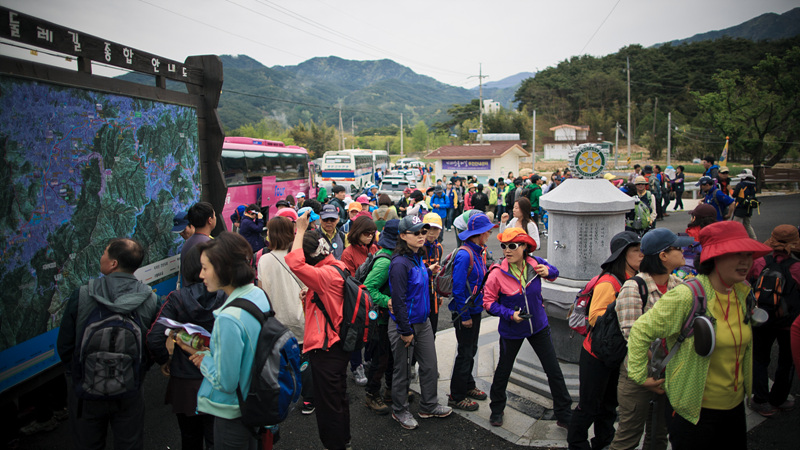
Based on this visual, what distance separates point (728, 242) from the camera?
2.41 meters

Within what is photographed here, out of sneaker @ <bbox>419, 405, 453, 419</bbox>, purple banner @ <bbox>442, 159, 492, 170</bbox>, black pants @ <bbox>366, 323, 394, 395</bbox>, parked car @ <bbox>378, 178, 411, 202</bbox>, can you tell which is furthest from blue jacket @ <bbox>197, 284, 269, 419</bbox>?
purple banner @ <bbox>442, 159, 492, 170</bbox>

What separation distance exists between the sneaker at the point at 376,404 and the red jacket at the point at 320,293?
1.48 meters

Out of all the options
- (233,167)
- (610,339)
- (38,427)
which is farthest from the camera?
(233,167)

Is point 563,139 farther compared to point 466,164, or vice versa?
point 563,139

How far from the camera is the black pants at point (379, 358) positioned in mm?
4477

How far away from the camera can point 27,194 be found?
12.0 feet

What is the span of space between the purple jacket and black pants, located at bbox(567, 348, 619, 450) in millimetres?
600

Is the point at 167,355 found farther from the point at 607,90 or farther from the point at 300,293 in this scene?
the point at 607,90

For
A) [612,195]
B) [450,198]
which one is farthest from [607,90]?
[612,195]

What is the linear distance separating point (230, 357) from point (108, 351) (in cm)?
107

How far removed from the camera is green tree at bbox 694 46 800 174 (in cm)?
2558

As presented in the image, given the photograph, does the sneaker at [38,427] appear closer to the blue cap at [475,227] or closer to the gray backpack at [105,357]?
the gray backpack at [105,357]

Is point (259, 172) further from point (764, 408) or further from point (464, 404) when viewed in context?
point (764, 408)

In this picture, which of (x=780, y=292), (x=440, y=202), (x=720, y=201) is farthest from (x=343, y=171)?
(x=780, y=292)
